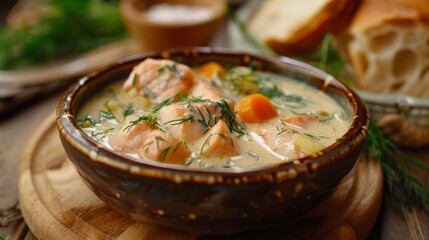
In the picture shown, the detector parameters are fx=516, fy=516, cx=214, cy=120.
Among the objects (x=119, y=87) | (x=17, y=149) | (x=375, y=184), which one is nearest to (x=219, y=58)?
(x=119, y=87)

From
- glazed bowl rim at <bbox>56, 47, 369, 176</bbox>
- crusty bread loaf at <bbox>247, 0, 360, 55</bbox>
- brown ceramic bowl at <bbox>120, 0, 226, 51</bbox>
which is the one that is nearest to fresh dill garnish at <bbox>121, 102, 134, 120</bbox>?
glazed bowl rim at <bbox>56, 47, 369, 176</bbox>

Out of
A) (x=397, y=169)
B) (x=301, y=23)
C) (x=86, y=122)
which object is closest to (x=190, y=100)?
(x=86, y=122)

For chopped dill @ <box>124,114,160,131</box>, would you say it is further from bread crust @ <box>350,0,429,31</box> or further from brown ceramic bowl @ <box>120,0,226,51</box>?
brown ceramic bowl @ <box>120,0,226,51</box>

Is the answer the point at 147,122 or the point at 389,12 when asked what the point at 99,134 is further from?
the point at 389,12

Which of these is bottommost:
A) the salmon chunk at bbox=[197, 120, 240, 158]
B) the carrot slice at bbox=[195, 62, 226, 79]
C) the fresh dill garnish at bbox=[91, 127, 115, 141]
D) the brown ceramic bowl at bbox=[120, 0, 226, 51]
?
the brown ceramic bowl at bbox=[120, 0, 226, 51]

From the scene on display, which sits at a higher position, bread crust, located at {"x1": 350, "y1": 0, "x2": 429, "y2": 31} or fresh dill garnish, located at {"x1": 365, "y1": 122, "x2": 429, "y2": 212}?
bread crust, located at {"x1": 350, "y1": 0, "x2": 429, "y2": 31}

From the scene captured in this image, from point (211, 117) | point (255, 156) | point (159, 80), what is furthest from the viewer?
point (159, 80)

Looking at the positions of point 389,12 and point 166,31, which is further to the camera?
point 166,31
